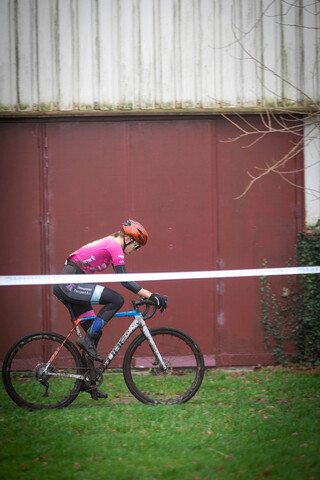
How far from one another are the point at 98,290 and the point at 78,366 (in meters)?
0.79

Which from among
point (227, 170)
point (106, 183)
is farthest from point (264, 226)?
point (106, 183)

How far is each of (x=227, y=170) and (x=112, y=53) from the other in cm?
226

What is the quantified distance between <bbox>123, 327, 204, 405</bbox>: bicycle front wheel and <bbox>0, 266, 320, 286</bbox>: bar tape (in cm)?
69

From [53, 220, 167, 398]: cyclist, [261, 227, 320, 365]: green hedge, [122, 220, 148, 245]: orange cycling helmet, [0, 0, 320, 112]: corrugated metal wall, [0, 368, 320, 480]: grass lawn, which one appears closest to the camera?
[0, 368, 320, 480]: grass lawn

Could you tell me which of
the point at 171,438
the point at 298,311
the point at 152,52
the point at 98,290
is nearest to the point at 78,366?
the point at 98,290

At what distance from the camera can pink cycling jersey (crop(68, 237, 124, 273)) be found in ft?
18.8

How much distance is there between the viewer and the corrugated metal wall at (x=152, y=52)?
7.86m

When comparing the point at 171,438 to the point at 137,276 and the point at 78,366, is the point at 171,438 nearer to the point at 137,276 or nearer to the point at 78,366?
the point at 78,366

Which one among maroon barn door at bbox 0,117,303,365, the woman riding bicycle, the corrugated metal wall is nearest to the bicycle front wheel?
the woman riding bicycle

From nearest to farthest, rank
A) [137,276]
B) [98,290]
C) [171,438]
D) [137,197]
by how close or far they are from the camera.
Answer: [171,438]
[98,290]
[137,276]
[137,197]

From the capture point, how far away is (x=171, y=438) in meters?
4.98

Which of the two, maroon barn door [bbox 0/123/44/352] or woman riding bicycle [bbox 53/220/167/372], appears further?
maroon barn door [bbox 0/123/44/352]

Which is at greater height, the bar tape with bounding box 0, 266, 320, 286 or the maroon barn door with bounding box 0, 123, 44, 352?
the maroon barn door with bounding box 0, 123, 44, 352

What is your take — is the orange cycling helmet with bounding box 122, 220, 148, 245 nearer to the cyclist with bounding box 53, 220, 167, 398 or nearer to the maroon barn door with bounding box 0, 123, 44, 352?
the cyclist with bounding box 53, 220, 167, 398
